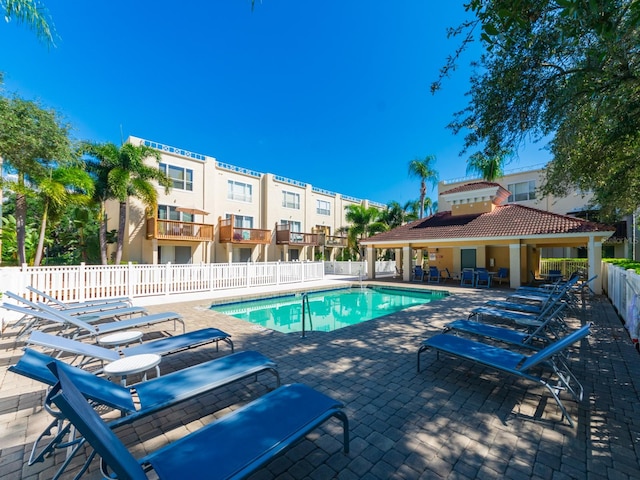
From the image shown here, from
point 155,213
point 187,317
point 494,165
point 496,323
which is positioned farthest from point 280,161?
point 496,323

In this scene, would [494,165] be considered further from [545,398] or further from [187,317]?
[187,317]

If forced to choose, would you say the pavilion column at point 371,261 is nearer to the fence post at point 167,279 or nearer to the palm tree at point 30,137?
the fence post at point 167,279

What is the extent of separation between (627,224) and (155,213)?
3608cm

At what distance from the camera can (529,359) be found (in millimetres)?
3559

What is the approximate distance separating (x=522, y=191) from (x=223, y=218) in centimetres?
→ 2901

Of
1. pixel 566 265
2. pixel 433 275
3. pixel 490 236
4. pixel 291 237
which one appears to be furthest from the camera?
pixel 291 237

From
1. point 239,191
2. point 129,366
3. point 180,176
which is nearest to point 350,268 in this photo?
point 239,191

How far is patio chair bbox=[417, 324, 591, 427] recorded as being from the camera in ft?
10.8

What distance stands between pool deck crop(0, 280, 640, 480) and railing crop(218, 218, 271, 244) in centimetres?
1637

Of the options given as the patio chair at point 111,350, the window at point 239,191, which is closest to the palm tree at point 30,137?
the patio chair at point 111,350

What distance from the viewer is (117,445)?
1683 mm

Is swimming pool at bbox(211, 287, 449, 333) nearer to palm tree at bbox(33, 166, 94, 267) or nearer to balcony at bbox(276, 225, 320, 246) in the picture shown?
palm tree at bbox(33, 166, 94, 267)

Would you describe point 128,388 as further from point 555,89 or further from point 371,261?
point 371,261

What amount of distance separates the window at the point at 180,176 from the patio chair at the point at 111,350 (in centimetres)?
1816
